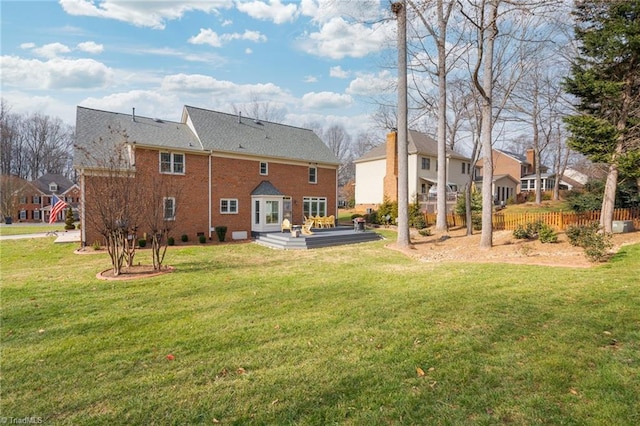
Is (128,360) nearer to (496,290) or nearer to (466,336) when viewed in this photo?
(466,336)

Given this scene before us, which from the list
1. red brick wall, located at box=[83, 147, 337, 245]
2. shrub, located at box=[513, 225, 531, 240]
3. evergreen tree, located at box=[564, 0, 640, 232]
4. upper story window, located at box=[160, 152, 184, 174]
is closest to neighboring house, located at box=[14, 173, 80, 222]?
upper story window, located at box=[160, 152, 184, 174]

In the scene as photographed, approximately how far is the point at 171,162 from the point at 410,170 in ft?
72.0

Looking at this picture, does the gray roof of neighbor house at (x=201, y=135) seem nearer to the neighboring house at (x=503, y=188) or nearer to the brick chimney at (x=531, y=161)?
the neighboring house at (x=503, y=188)

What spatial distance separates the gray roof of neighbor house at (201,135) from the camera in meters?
17.4

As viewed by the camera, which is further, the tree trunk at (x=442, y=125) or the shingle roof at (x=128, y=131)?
the tree trunk at (x=442, y=125)

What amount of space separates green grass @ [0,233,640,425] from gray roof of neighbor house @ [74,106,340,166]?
11176 millimetres

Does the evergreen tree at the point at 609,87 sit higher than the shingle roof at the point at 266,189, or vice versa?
the evergreen tree at the point at 609,87

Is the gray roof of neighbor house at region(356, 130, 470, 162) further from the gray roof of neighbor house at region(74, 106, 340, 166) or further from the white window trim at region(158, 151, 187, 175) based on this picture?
the white window trim at region(158, 151, 187, 175)

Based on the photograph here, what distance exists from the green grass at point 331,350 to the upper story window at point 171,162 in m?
10.5

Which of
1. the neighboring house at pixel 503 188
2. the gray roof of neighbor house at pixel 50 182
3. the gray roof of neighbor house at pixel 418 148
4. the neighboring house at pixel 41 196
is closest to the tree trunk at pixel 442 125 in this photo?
the gray roof of neighbor house at pixel 418 148

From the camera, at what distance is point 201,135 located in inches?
767

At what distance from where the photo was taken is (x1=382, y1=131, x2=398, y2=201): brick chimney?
27875 millimetres

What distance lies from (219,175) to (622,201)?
22.0 m

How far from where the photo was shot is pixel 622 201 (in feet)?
55.7
